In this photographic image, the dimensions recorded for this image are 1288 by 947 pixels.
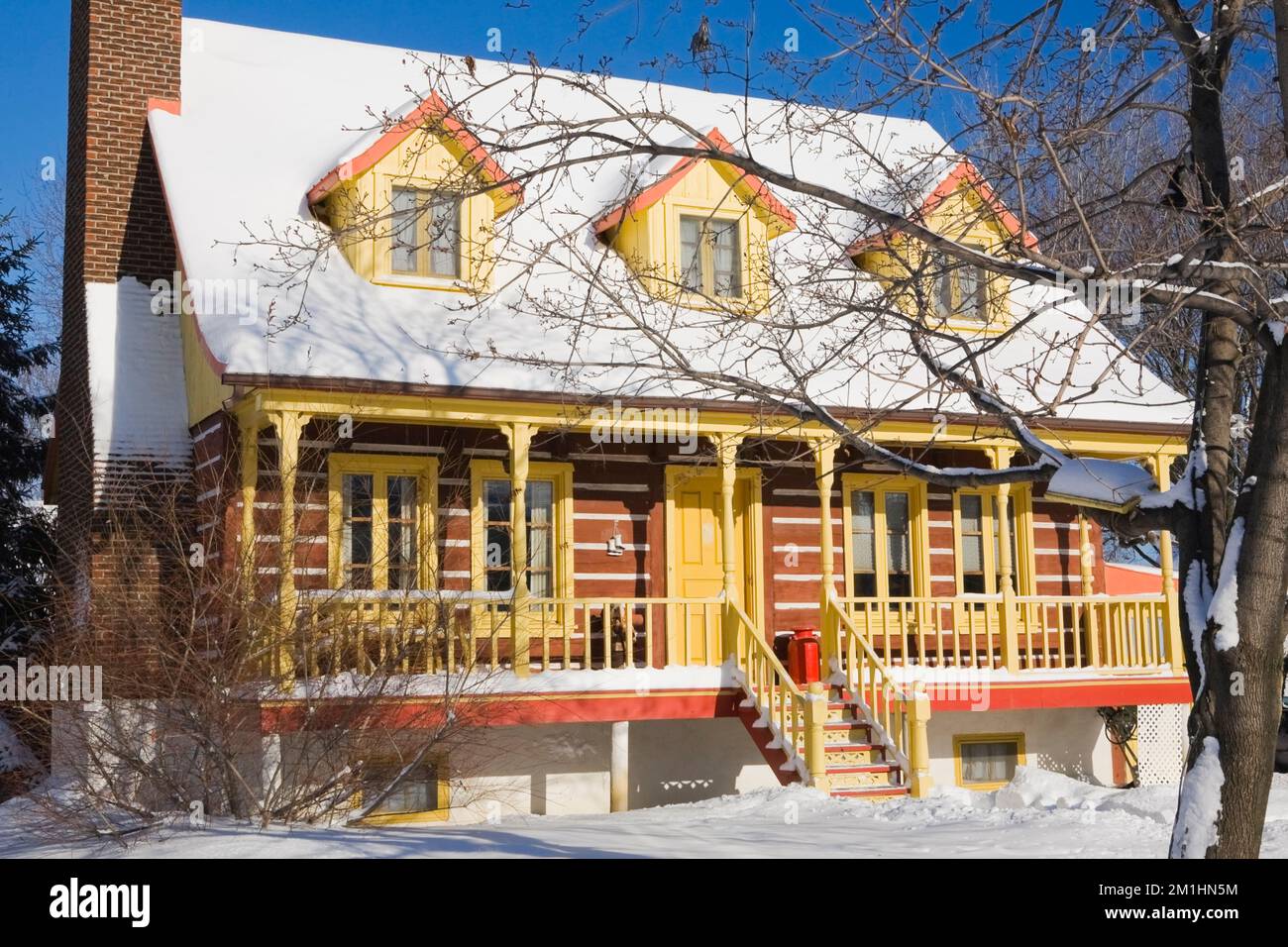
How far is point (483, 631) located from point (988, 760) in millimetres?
7018

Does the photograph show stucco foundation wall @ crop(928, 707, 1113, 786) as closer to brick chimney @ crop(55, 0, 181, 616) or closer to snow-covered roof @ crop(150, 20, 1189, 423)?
snow-covered roof @ crop(150, 20, 1189, 423)

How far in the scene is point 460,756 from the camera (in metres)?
16.0

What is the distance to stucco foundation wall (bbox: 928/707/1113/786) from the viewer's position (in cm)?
1875

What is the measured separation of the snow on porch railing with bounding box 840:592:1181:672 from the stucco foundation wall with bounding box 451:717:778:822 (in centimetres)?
228

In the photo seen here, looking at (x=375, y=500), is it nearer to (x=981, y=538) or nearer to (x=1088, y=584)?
(x=981, y=538)

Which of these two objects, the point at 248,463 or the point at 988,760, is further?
the point at 988,760

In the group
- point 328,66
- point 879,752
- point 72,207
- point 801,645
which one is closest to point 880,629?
point 801,645

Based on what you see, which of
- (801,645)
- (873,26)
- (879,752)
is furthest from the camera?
(801,645)

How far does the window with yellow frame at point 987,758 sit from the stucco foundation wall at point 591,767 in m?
2.74

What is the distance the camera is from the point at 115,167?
1811cm

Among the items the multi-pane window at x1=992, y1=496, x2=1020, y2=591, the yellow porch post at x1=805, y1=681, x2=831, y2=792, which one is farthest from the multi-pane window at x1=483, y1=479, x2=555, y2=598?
the multi-pane window at x1=992, y1=496, x2=1020, y2=591

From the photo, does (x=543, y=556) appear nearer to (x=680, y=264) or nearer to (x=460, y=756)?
(x=460, y=756)

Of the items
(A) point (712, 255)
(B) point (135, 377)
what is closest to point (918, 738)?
(A) point (712, 255)
